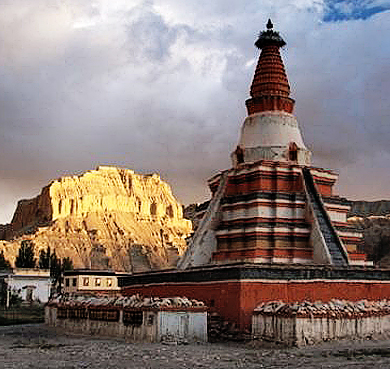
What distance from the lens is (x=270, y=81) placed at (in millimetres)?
33781

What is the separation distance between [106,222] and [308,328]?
491 feet

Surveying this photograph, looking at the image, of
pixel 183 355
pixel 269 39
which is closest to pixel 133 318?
pixel 183 355

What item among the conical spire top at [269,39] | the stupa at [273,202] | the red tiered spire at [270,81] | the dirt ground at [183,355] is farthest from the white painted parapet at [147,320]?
the conical spire top at [269,39]

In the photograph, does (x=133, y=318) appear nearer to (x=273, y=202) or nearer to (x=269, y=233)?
(x=269, y=233)

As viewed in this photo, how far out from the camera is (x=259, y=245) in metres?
28.7

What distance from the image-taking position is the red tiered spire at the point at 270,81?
33375 millimetres

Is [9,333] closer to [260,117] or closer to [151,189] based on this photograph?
[260,117]

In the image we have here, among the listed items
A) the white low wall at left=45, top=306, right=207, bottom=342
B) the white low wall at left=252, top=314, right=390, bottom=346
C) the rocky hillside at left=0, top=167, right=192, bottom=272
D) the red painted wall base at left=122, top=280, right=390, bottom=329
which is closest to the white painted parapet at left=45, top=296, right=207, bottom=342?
the white low wall at left=45, top=306, right=207, bottom=342

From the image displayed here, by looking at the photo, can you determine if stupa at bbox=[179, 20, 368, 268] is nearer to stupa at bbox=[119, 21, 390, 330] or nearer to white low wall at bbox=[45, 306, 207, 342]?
stupa at bbox=[119, 21, 390, 330]

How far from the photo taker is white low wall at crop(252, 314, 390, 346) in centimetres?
2111

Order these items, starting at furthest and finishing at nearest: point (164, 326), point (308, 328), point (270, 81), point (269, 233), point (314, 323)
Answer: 1. point (270, 81)
2. point (269, 233)
3. point (164, 326)
4. point (314, 323)
5. point (308, 328)

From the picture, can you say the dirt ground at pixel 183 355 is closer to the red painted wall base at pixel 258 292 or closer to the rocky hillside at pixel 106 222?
the red painted wall base at pixel 258 292

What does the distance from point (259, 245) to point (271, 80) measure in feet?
31.6

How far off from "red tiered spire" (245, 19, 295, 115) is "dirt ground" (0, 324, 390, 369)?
14.4 m
